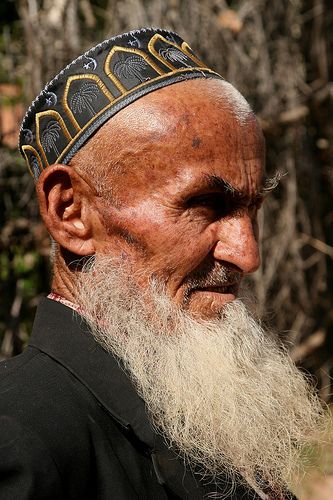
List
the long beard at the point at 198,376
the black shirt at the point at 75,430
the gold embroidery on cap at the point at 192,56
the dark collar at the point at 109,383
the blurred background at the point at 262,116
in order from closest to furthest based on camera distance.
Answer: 1. the black shirt at the point at 75,430
2. the dark collar at the point at 109,383
3. the long beard at the point at 198,376
4. the gold embroidery on cap at the point at 192,56
5. the blurred background at the point at 262,116

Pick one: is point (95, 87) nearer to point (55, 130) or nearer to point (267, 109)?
point (55, 130)

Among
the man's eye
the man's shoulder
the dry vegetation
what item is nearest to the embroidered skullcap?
the man's eye

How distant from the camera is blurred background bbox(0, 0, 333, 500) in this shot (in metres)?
4.92

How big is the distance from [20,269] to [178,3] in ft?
6.87

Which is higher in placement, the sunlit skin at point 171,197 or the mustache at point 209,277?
the sunlit skin at point 171,197

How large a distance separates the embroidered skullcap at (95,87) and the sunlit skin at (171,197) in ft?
0.15

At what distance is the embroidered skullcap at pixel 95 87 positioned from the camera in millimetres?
2176

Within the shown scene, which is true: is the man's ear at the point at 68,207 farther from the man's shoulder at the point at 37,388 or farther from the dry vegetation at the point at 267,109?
the dry vegetation at the point at 267,109

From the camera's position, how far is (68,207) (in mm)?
2166

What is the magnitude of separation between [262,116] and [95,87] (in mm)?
3556

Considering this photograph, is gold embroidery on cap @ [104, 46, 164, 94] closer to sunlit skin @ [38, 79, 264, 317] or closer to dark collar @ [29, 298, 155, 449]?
sunlit skin @ [38, 79, 264, 317]

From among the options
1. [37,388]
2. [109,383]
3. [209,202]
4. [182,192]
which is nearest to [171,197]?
[182,192]

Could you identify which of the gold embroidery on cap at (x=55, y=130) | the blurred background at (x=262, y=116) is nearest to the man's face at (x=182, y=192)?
the gold embroidery on cap at (x=55, y=130)

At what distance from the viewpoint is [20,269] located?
16.7 ft
